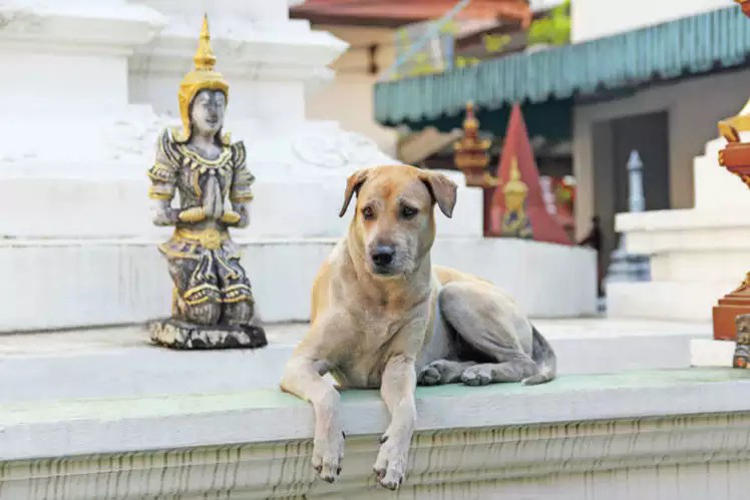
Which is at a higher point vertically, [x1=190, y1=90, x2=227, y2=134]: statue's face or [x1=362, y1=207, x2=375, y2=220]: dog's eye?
[x1=190, y1=90, x2=227, y2=134]: statue's face

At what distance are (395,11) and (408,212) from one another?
49.8ft

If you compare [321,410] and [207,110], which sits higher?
[207,110]

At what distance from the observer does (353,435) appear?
3469mm

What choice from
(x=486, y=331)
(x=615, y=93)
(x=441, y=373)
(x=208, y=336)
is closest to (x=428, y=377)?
(x=441, y=373)

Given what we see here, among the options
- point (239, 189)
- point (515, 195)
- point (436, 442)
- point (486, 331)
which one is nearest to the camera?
point (436, 442)

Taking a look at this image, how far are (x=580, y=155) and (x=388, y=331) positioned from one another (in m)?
12.3

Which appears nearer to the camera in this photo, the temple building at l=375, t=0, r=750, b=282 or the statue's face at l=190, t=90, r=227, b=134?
the statue's face at l=190, t=90, r=227, b=134

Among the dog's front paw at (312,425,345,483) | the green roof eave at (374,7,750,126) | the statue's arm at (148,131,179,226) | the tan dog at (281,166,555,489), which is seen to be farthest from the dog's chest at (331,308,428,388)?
the green roof eave at (374,7,750,126)

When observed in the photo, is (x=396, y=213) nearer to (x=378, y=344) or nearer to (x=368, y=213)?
(x=368, y=213)

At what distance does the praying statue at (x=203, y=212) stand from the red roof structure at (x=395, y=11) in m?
12.4

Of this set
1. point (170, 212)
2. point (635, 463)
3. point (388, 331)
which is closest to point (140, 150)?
point (170, 212)

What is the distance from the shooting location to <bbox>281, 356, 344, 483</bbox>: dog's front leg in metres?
3.25

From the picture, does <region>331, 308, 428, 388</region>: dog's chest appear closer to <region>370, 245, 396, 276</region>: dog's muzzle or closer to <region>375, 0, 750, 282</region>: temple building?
<region>370, 245, 396, 276</region>: dog's muzzle

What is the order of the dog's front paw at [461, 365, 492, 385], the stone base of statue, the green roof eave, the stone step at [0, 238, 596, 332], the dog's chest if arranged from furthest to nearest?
the green roof eave → the stone step at [0, 238, 596, 332] → the stone base of statue → the dog's front paw at [461, 365, 492, 385] → the dog's chest
